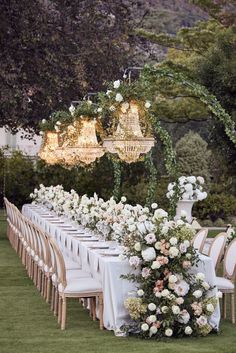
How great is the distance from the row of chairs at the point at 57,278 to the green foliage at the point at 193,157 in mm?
18822

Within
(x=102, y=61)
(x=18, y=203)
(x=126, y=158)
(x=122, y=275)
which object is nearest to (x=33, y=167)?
(x=18, y=203)

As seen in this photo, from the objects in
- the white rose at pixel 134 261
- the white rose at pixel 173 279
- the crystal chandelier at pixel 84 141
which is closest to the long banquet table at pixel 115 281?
the white rose at pixel 134 261

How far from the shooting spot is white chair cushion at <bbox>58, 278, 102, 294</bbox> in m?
11.4

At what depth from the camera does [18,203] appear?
3200 centimetres

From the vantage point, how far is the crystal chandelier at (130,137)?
47.7 ft

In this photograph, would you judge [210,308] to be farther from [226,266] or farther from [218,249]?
[218,249]

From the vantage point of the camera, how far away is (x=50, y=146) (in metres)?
22.0

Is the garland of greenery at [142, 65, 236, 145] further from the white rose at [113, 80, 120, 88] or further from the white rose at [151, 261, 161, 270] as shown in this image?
the white rose at [151, 261, 161, 270]

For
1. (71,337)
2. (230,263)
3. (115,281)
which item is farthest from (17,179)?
(71,337)

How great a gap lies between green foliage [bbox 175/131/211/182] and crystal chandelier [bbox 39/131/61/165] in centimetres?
1200

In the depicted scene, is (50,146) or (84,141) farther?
(50,146)

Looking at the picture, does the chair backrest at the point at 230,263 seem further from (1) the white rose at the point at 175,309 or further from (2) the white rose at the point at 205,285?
(1) the white rose at the point at 175,309

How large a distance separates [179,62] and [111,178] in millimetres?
4487

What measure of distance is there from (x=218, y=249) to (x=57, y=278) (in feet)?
6.78
